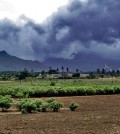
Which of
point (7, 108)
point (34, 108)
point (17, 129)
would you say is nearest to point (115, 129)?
point (17, 129)

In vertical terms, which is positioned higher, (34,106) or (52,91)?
(52,91)

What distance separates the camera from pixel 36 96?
76.1 metres

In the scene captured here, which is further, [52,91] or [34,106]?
[52,91]

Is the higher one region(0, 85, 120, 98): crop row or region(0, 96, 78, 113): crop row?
region(0, 85, 120, 98): crop row

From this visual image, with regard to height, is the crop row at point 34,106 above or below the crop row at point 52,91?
below

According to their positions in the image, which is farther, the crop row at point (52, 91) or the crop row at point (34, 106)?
the crop row at point (52, 91)

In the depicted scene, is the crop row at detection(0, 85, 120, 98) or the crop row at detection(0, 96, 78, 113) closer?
the crop row at detection(0, 96, 78, 113)

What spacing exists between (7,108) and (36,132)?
18.1 metres

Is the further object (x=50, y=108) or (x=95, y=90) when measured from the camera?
(x=95, y=90)

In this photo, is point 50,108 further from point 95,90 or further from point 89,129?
point 95,90

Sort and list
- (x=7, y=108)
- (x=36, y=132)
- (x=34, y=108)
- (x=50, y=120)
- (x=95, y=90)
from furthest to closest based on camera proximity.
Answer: (x=95, y=90) → (x=7, y=108) → (x=34, y=108) → (x=50, y=120) → (x=36, y=132)

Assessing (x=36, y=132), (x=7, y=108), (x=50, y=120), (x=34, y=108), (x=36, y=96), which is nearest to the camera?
(x=36, y=132)

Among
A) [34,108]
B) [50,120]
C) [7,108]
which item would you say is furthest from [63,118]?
Result: [7,108]

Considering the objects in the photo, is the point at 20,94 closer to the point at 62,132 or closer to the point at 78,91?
the point at 78,91
